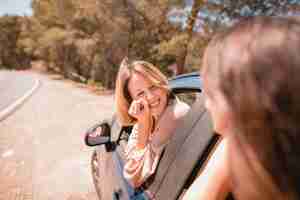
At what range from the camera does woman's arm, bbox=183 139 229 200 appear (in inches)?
34.3

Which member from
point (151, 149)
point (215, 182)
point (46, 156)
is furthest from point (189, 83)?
point (46, 156)

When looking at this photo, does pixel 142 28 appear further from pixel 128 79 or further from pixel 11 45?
pixel 11 45

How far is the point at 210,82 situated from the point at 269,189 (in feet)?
0.88

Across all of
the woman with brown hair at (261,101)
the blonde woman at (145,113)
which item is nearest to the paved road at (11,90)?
the blonde woman at (145,113)

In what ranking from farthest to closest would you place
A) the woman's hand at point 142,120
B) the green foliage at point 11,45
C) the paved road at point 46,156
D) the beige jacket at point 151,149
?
the green foliage at point 11,45, the paved road at point 46,156, the woman's hand at point 142,120, the beige jacket at point 151,149

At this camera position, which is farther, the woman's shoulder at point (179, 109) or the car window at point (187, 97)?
the car window at point (187, 97)

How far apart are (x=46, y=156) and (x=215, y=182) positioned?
5755 mm

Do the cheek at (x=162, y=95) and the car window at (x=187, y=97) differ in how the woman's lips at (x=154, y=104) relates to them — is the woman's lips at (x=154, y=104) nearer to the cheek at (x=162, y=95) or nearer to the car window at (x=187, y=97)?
the cheek at (x=162, y=95)

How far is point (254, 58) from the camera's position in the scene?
629 millimetres

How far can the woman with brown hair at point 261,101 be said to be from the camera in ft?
1.97

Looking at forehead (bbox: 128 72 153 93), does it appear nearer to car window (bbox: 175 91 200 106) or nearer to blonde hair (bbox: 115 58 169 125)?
blonde hair (bbox: 115 58 169 125)

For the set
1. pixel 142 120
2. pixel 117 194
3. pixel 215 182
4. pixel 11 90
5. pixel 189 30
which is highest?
pixel 189 30

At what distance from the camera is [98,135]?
9.10 feet

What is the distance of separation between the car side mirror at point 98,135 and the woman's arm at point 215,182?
1.79m
